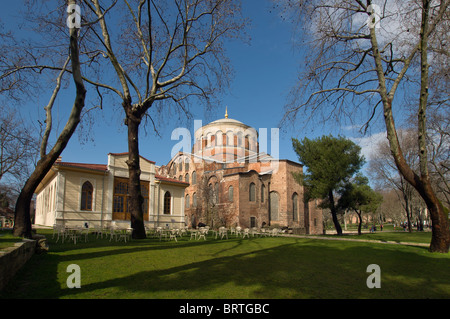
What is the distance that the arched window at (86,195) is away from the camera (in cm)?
2045

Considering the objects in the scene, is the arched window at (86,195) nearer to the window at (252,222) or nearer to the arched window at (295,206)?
Answer: the window at (252,222)

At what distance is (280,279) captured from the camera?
600 centimetres

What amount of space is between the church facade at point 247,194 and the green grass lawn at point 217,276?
23240 millimetres

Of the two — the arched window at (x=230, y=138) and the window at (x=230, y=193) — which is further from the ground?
the arched window at (x=230, y=138)

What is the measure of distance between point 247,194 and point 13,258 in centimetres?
2775

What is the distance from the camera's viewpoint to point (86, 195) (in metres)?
20.7

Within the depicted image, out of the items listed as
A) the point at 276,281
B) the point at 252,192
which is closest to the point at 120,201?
the point at 252,192

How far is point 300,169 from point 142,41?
2613cm
